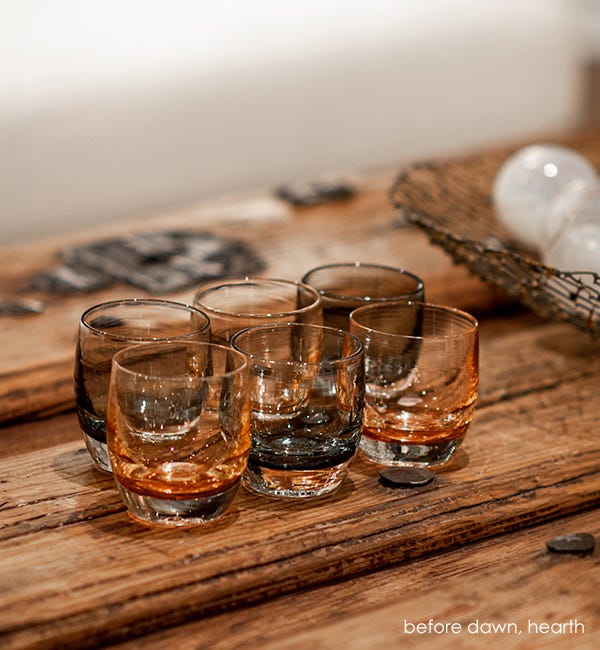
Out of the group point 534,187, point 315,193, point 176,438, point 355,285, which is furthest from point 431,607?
point 315,193

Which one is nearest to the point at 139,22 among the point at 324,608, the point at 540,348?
the point at 540,348

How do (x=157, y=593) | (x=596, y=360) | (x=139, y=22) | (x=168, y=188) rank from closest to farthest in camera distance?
(x=157, y=593)
(x=596, y=360)
(x=139, y=22)
(x=168, y=188)

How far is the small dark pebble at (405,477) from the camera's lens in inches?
27.7

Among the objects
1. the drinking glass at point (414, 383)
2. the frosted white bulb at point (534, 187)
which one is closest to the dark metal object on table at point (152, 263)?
the frosted white bulb at point (534, 187)

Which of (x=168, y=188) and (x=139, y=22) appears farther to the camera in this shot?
(x=168, y=188)

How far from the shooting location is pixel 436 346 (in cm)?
69

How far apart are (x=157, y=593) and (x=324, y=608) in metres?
0.10

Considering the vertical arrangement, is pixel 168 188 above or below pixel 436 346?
below

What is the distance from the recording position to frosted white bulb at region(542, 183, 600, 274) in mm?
916

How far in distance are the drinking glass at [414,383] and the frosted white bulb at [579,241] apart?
235 mm

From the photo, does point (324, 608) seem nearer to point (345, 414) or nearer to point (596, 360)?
point (345, 414)

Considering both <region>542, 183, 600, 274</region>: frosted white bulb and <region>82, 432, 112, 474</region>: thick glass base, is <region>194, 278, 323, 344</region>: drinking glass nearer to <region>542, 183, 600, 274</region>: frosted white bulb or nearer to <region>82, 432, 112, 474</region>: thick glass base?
<region>82, 432, 112, 474</region>: thick glass base

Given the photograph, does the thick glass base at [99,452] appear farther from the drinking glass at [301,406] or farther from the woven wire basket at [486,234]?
the woven wire basket at [486,234]

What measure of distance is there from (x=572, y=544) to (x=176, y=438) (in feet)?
0.87
